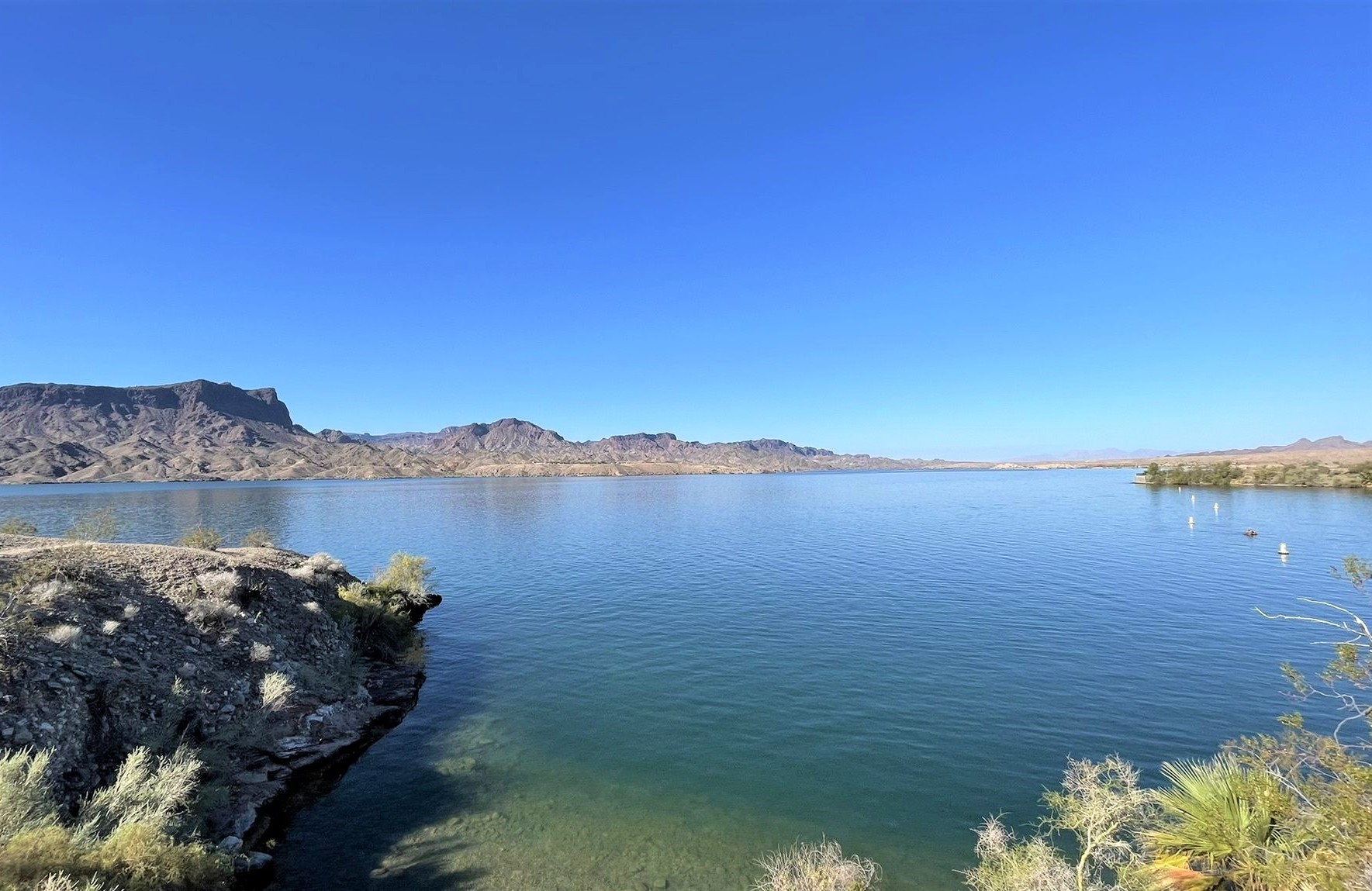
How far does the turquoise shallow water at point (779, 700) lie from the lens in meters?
11.5

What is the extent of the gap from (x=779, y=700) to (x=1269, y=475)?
142 metres

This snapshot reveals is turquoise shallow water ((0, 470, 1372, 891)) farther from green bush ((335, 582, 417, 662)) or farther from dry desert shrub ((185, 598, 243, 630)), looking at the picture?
dry desert shrub ((185, 598, 243, 630))

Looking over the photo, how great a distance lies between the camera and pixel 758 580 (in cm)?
3569

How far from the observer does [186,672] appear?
13.9 metres

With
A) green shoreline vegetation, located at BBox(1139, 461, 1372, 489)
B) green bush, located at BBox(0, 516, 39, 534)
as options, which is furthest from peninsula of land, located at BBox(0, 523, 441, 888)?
green shoreline vegetation, located at BBox(1139, 461, 1372, 489)

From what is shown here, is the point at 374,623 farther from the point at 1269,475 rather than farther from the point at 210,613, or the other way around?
the point at 1269,475

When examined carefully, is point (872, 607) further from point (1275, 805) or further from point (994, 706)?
point (1275, 805)

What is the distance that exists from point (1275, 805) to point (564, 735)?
14632mm

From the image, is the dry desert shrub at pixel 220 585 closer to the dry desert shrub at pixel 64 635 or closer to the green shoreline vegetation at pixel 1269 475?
the dry desert shrub at pixel 64 635

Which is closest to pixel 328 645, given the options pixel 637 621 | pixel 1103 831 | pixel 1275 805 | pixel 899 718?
pixel 637 621

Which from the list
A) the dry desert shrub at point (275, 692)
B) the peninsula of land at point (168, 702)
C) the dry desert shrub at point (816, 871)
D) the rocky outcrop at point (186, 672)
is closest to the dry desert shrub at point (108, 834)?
the peninsula of land at point (168, 702)

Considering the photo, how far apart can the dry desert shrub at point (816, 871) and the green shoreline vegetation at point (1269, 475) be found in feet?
425

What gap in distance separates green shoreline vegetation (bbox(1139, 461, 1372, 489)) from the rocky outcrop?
450 ft

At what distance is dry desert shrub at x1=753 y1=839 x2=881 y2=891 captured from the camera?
8625 mm
